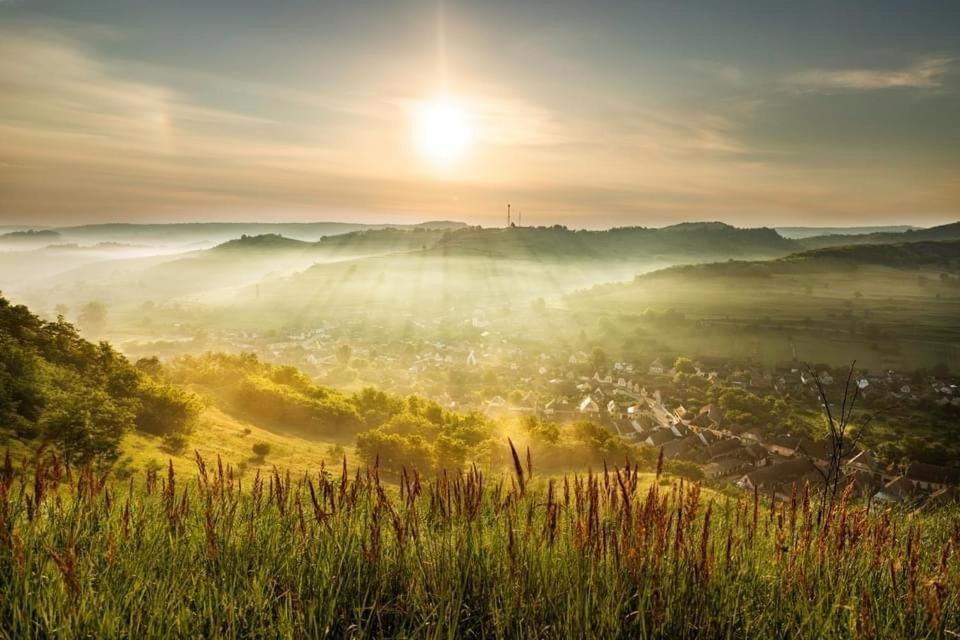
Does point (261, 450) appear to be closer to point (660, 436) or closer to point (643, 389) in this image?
point (660, 436)

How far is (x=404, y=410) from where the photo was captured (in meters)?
44.0

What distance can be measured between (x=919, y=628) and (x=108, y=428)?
85.1 ft

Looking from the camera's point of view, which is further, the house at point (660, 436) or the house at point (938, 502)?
the house at point (660, 436)

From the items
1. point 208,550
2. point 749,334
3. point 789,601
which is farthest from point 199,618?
point 749,334

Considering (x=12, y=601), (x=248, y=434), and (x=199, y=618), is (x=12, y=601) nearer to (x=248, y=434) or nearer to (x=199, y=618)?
(x=199, y=618)

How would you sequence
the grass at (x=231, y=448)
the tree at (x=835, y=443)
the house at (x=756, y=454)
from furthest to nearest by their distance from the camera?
the house at (x=756, y=454) → the grass at (x=231, y=448) → the tree at (x=835, y=443)

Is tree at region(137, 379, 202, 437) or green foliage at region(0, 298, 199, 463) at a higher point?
green foliage at region(0, 298, 199, 463)

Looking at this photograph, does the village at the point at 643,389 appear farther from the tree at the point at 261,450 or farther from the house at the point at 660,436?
the tree at the point at 261,450

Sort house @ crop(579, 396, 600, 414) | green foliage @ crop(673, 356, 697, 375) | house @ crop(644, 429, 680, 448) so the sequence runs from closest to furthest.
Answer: house @ crop(644, 429, 680, 448) < house @ crop(579, 396, 600, 414) < green foliage @ crop(673, 356, 697, 375)

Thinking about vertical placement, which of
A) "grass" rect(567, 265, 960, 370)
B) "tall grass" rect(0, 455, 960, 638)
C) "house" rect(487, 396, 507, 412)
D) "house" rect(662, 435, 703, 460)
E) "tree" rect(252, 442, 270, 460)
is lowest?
"house" rect(662, 435, 703, 460)

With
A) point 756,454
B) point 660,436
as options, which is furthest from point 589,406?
point 756,454

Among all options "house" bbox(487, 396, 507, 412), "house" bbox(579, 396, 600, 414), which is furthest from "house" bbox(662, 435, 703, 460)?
"house" bbox(487, 396, 507, 412)

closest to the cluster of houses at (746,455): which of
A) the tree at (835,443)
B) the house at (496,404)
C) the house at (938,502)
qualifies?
the house at (496,404)

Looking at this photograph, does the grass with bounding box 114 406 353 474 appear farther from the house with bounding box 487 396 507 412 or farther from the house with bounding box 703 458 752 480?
the house with bounding box 487 396 507 412
